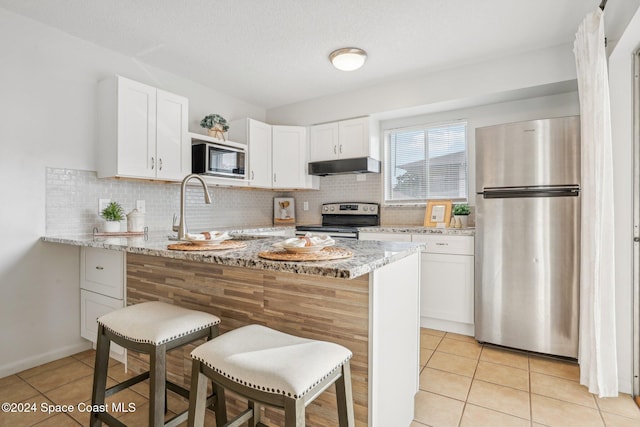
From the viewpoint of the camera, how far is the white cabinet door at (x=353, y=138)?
3.76m

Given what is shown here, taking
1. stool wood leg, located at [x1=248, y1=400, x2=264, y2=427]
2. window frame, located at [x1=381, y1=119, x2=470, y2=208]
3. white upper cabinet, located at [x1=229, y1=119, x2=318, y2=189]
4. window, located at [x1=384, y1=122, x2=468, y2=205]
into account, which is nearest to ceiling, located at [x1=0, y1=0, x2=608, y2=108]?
window frame, located at [x1=381, y1=119, x2=470, y2=208]

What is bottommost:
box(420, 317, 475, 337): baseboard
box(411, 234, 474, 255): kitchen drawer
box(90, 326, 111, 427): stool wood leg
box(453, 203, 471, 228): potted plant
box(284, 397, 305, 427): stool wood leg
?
box(420, 317, 475, 337): baseboard

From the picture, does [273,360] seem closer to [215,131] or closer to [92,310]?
[92,310]

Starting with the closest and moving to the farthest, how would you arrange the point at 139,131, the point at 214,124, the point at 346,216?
1. the point at 139,131
2. the point at 214,124
3. the point at 346,216

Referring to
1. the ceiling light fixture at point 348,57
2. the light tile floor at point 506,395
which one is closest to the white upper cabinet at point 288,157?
the ceiling light fixture at point 348,57

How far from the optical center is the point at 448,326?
10.1ft

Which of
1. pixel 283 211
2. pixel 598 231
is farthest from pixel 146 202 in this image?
pixel 598 231

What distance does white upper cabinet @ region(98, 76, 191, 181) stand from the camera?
264 centimetres

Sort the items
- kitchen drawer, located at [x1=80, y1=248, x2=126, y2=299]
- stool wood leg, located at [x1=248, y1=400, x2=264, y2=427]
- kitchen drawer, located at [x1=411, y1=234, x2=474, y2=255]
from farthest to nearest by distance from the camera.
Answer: kitchen drawer, located at [x1=411, y1=234, x2=474, y2=255] < kitchen drawer, located at [x1=80, y1=248, x2=126, y2=299] < stool wood leg, located at [x1=248, y1=400, x2=264, y2=427]

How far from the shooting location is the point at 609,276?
194 cm

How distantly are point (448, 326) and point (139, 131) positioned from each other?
129 inches

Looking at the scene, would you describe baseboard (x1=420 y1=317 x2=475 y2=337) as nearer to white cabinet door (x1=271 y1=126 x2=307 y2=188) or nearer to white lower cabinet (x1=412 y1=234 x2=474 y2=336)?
white lower cabinet (x1=412 y1=234 x2=474 y2=336)

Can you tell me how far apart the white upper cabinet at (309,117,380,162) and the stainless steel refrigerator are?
1.29 m

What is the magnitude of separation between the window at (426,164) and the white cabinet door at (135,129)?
2586mm
